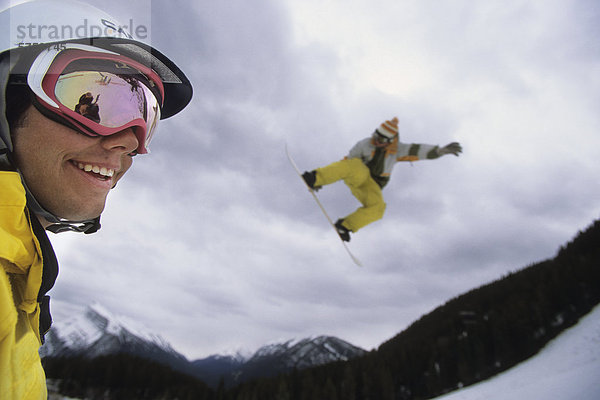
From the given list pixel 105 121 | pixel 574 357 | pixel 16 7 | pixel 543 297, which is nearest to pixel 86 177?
pixel 105 121

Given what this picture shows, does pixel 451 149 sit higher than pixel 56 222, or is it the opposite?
pixel 451 149

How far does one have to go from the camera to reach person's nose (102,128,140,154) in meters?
1.38

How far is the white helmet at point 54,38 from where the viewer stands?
48.6 inches

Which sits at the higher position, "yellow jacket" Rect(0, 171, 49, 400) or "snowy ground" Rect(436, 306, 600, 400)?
"yellow jacket" Rect(0, 171, 49, 400)

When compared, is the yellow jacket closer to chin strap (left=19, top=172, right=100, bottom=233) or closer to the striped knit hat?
chin strap (left=19, top=172, right=100, bottom=233)

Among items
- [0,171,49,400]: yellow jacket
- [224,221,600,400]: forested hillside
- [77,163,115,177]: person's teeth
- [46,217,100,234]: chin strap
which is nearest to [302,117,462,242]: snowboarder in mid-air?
[224,221,600,400]: forested hillside

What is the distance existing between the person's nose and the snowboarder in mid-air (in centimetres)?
546

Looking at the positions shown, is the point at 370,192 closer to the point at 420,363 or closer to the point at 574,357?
the point at 420,363

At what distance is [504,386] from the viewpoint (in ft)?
17.0

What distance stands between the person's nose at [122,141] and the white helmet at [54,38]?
0.33 metres

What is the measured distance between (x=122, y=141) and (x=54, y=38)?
0.53 meters

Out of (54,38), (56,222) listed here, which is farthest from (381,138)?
(56,222)

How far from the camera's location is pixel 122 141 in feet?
4.77

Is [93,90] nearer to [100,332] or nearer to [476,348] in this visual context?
[476,348]
